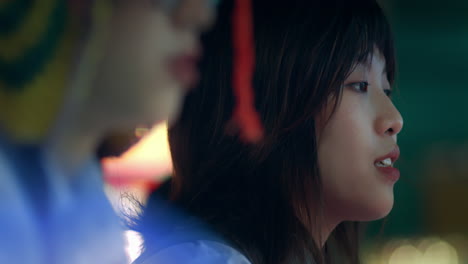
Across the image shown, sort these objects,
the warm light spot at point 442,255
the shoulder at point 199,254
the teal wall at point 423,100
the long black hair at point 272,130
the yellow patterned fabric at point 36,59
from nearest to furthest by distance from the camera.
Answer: the yellow patterned fabric at point 36,59 < the shoulder at point 199,254 < the long black hair at point 272,130 < the warm light spot at point 442,255 < the teal wall at point 423,100

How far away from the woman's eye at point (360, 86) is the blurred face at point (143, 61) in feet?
1.31

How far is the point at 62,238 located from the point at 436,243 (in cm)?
283

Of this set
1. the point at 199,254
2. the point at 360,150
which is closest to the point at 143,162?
the point at 199,254

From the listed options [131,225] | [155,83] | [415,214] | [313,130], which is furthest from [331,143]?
[415,214]

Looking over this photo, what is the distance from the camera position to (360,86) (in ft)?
1.97

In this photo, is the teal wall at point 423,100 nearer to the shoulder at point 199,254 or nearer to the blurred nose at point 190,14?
the shoulder at point 199,254

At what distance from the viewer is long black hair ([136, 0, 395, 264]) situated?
55 cm

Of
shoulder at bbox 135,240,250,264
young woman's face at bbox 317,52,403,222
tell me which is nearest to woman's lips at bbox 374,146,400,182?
young woman's face at bbox 317,52,403,222

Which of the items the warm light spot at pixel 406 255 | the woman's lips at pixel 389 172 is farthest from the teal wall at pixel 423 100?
the woman's lips at pixel 389 172

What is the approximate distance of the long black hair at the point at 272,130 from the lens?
55 cm

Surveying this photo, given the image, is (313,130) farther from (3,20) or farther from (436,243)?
(436,243)

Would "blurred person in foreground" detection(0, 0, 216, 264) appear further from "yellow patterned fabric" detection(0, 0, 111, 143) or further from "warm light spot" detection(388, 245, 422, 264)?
"warm light spot" detection(388, 245, 422, 264)

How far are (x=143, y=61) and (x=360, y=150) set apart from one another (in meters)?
0.41

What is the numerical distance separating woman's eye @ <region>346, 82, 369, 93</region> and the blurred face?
0.40 m
